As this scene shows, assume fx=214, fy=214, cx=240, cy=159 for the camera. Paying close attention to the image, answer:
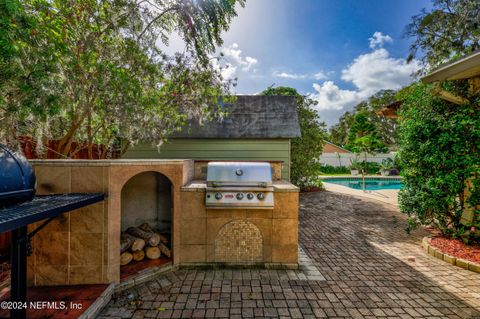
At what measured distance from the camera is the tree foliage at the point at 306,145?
11.0 m

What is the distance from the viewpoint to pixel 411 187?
16.3ft

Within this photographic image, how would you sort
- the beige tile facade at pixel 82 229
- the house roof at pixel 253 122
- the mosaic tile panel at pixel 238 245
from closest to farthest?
the beige tile facade at pixel 82 229 < the mosaic tile panel at pixel 238 245 < the house roof at pixel 253 122

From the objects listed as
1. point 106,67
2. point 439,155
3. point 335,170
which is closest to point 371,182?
point 335,170

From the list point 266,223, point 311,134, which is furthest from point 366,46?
point 266,223

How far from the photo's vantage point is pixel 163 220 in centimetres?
443

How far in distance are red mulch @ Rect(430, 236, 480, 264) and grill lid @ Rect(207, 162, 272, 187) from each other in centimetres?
382

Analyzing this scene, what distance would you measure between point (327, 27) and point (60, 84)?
8.73m

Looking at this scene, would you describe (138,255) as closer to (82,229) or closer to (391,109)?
(82,229)

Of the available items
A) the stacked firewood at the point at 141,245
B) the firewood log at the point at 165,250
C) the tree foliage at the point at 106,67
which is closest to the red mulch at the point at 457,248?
the firewood log at the point at 165,250

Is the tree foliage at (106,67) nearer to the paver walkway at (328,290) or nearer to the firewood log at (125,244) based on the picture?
the firewood log at (125,244)

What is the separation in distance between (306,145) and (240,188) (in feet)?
27.2

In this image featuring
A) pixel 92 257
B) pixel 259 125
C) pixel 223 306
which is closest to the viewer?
pixel 223 306

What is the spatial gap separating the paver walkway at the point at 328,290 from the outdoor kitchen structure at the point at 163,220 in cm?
36

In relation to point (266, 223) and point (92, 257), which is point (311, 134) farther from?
point (92, 257)
